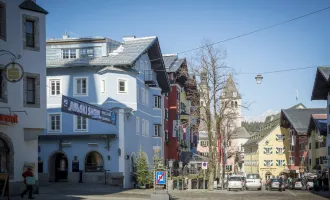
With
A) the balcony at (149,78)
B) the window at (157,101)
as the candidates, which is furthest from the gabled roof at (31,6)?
the window at (157,101)

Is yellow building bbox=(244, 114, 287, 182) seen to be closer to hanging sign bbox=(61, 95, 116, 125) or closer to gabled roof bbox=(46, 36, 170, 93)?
gabled roof bbox=(46, 36, 170, 93)

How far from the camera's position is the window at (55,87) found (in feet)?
163

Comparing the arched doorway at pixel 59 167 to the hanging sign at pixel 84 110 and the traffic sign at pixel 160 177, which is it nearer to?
the hanging sign at pixel 84 110

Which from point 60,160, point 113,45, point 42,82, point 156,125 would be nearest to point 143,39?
point 113,45

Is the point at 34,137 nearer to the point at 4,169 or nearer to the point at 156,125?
the point at 4,169

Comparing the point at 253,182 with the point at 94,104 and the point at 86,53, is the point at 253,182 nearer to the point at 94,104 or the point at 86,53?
the point at 94,104

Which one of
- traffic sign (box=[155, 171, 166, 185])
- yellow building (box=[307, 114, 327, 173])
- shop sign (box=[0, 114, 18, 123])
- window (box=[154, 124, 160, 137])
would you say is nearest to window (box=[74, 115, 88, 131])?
window (box=[154, 124, 160, 137])

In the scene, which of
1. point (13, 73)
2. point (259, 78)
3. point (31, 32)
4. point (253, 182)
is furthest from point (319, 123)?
point (13, 73)

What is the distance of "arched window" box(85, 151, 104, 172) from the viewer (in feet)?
159

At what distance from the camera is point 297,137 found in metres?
92.5

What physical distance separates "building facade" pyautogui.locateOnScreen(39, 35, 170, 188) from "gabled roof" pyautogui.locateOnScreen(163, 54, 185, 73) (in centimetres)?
1450

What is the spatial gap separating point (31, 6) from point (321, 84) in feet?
117

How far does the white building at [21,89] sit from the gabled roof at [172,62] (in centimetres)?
3509

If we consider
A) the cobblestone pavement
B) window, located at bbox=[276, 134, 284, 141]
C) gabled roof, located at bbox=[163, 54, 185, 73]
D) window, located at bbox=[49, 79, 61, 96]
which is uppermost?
gabled roof, located at bbox=[163, 54, 185, 73]
